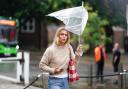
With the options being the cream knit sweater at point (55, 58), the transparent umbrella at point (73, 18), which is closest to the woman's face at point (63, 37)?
the cream knit sweater at point (55, 58)

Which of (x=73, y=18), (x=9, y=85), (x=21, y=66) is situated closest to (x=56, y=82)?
(x=73, y=18)

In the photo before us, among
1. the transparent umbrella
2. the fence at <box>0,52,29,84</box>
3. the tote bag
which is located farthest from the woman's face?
the fence at <box>0,52,29,84</box>

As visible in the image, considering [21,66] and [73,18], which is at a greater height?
[73,18]

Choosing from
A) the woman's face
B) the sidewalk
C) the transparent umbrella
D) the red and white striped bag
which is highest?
the transparent umbrella

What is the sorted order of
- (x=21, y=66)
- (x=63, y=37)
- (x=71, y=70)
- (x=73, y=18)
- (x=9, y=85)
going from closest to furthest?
(x=63, y=37), (x=71, y=70), (x=73, y=18), (x=9, y=85), (x=21, y=66)

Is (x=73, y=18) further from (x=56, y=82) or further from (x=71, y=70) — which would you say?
(x=56, y=82)

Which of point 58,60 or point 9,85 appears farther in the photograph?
point 9,85

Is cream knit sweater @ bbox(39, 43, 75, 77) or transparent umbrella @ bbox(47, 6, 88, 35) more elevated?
transparent umbrella @ bbox(47, 6, 88, 35)

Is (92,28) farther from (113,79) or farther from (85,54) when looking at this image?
(113,79)

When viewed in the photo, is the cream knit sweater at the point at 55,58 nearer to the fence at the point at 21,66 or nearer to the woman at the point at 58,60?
the woman at the point at 58,60

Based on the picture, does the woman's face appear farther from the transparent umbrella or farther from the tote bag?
the transparent umbrella

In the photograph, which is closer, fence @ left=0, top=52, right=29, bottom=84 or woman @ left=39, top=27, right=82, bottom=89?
woman @ left=39, top=27, right=82, bottom=89

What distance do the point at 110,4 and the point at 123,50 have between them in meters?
33.2

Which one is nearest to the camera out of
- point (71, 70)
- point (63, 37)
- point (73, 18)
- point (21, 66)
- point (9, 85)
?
point (63, 37)
